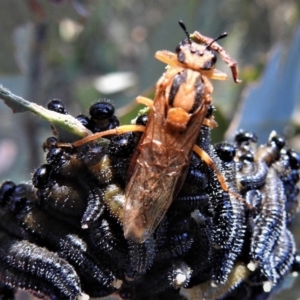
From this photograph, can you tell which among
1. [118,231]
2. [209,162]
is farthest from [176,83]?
[118,231]

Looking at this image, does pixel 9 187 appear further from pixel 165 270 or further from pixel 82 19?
pixel 82 19

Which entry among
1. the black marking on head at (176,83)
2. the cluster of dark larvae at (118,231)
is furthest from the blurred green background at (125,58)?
the cluster of dark larvae at (118,231)

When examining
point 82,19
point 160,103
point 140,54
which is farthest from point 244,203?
point 140,54

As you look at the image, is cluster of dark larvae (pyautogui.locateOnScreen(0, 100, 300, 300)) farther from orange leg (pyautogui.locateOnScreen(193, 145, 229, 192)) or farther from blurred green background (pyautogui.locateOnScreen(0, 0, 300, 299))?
blurred green background (pyautogui.locateOnScreen(0, 0, 300, 299))

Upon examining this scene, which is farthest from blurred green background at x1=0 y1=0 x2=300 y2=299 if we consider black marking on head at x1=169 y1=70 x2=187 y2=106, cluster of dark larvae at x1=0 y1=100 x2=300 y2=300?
cluster of dark larvae at x1=0 y1=100 x2=300 y2=300

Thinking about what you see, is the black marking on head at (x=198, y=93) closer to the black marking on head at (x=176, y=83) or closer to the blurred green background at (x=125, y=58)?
the black marking on head at (x=176, y=83)

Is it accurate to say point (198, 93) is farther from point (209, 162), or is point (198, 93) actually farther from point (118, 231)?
point (118, 231)
